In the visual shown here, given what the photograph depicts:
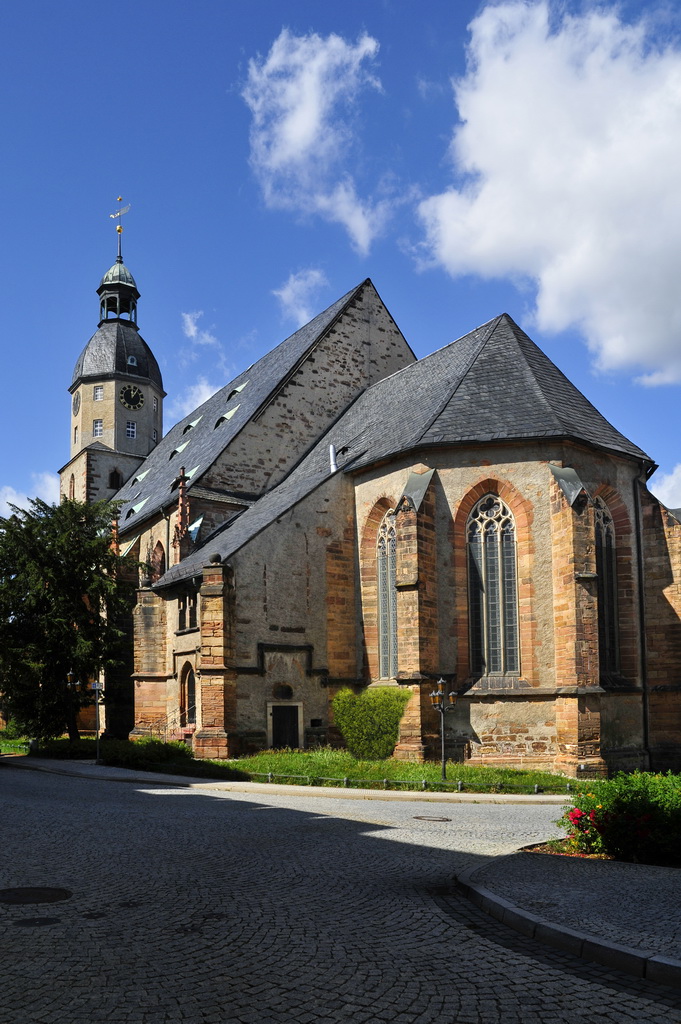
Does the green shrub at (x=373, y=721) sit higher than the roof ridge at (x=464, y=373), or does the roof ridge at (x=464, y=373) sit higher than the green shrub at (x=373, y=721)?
the roof ridge at (x=464, y=373)

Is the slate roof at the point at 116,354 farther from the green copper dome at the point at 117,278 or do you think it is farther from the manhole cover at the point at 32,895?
the manhole cover at the point at 32,895

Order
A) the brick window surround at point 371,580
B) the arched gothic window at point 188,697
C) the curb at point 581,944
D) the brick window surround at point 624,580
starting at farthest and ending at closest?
the arched gothic window at point 188,697
the brick window surround at point 371,580
the brick window surround at point 624,580
the curb at point 581,944

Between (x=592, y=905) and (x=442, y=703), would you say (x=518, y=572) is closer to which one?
(x=442, y=703)

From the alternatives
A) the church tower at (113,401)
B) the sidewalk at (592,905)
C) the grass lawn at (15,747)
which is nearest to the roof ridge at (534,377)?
the sidewalk at (592,905)

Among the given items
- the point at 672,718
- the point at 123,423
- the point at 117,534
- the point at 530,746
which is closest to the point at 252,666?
the point at 530,746

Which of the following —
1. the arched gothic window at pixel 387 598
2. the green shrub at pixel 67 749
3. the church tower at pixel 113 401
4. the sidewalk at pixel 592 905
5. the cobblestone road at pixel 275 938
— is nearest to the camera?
the cobblestone road at pixel 275 938

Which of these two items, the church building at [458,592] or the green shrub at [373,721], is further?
the green shrub at [373,721]

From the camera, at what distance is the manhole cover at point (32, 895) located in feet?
29.0

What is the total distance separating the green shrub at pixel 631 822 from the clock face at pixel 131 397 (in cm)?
4836

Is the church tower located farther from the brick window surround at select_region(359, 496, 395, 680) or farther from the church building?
the brick window surround at select_region(359, 496, 395, 680)

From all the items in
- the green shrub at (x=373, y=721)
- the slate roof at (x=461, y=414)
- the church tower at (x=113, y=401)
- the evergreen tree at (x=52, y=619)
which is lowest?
the green shrub at (x=373, y=721)

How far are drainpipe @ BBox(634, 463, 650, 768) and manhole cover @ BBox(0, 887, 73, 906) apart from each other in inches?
810

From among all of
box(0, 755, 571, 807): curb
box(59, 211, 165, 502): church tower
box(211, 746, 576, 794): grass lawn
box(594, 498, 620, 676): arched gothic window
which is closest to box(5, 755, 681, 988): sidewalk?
box(0, 755, 571, 807): curb

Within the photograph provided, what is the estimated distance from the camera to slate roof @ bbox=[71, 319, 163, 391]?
55.6 meters
